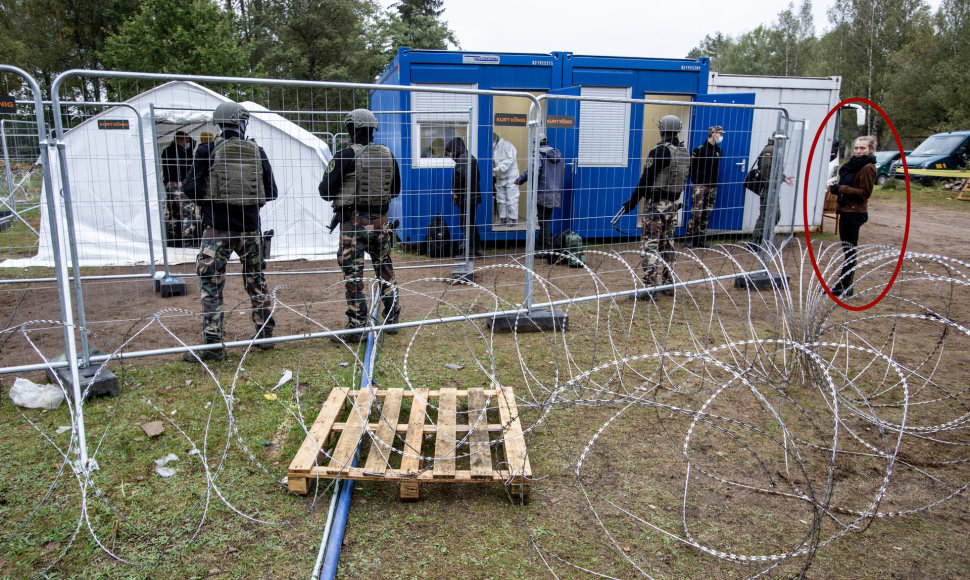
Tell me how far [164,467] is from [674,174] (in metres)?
6.24

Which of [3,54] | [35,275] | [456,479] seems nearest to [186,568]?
[456,479]

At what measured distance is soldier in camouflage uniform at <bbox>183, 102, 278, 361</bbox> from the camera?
5223 millimetres

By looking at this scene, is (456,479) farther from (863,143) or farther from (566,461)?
(863,143)

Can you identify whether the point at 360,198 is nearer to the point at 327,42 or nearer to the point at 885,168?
the point at 885,168

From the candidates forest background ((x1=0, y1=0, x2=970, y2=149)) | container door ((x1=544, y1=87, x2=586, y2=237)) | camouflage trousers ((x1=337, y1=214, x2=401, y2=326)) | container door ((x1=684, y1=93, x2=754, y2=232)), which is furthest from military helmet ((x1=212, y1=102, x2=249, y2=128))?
forest background ((x1=0, y1=0, x2=970, y2=149))

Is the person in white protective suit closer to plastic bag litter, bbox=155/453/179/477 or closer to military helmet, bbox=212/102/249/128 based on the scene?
military helmet, bbox=212/102/249/128

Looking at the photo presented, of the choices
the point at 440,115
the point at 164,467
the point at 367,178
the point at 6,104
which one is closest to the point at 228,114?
the point at 367,178

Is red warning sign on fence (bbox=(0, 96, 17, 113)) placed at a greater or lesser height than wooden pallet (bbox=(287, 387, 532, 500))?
greater

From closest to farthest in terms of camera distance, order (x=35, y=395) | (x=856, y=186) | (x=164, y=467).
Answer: (x=164, y=467) → (x=35, y=395) → (x=856, y=186)

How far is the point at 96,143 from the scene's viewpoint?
35.7 ft

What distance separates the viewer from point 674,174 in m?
7.46

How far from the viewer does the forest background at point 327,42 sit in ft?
82.8

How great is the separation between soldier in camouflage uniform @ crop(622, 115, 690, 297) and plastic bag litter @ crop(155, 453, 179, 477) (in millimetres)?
5453

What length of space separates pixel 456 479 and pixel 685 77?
1031 cm
